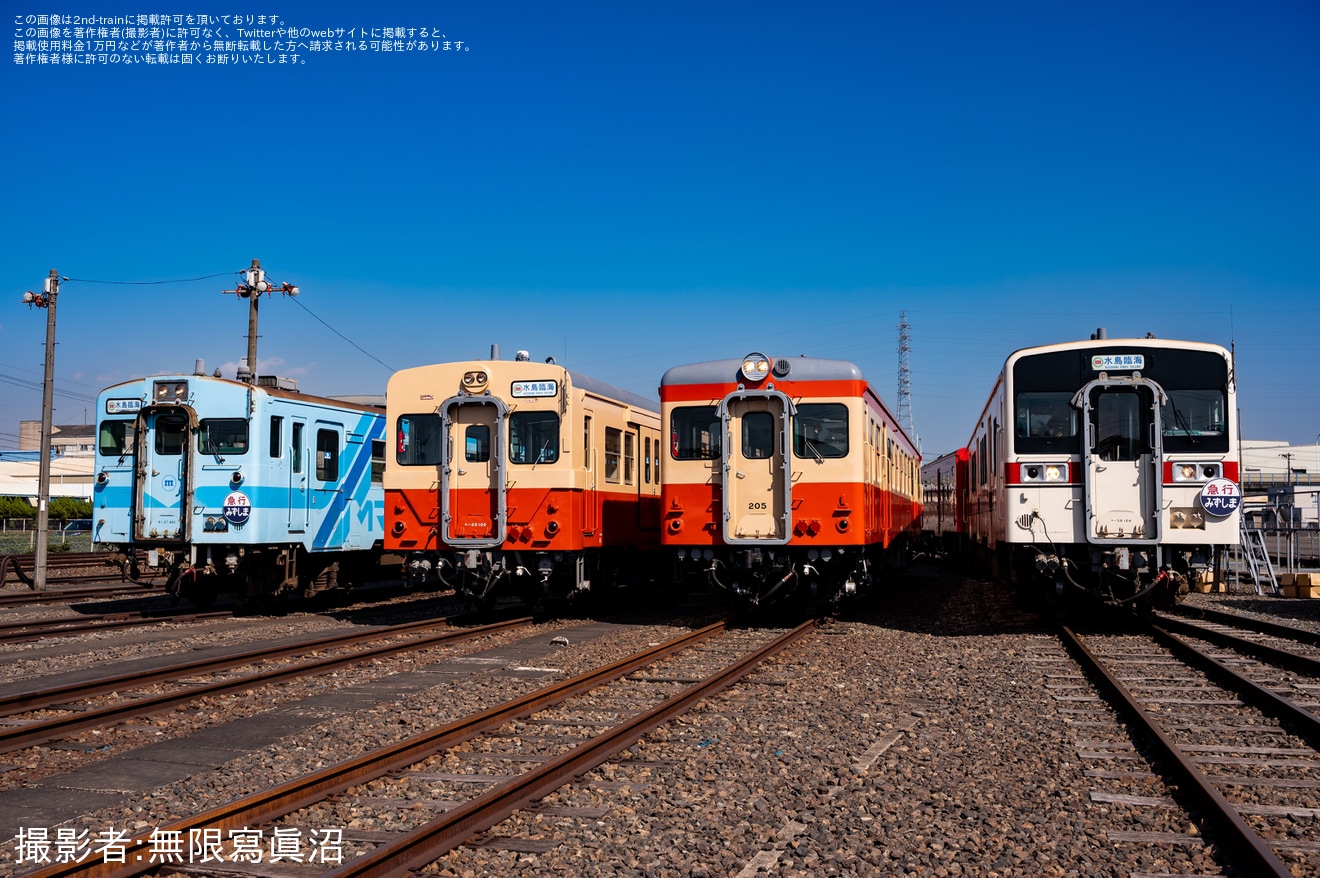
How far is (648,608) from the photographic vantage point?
16922 millimetres

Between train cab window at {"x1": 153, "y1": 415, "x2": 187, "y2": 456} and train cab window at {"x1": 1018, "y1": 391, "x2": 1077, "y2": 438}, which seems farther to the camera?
train cab window at {"x1": 153, "y1": 415, "x2": 187, "y2": 456}

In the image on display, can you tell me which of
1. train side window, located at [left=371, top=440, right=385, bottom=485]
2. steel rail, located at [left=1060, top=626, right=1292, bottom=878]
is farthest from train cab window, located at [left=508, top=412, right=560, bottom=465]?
steel rail, located at [left=1060, top=626, right=1292, bottom=878]

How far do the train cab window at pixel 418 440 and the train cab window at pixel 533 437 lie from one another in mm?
1048

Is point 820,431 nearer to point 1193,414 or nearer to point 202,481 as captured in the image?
point 1193,414

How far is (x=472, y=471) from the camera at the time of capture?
13789 mm

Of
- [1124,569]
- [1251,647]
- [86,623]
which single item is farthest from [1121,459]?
[86,623]

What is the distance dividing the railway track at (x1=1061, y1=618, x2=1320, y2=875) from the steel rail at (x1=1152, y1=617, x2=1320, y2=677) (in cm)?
2

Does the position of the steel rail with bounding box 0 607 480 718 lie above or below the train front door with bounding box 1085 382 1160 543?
below

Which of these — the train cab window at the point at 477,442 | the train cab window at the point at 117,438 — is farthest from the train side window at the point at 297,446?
the train cab window at the point at 477,442

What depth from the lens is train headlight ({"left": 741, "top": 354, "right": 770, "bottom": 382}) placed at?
1299cm

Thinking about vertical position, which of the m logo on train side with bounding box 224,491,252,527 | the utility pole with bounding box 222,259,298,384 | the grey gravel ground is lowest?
the grey gravel ground

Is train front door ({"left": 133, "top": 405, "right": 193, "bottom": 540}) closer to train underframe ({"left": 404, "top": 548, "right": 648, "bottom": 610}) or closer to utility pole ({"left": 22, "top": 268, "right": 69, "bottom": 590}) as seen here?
train underframe ({"left": 404, "top": 548, "right": 648, "bottom": 610})

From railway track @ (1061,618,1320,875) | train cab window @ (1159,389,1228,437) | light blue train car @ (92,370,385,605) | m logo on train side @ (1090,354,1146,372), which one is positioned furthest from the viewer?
light blue train car @ (92,370,385,605)

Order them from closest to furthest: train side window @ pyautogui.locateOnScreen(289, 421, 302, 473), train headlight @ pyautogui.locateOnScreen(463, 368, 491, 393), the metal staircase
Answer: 1. train headlight @ pyautogui.locateOnScreen(463, 368, 491, 393)
2. train side window @ pyautogui.locateOnScreen(289, 421, 302, 473)
3. the metal staircase
